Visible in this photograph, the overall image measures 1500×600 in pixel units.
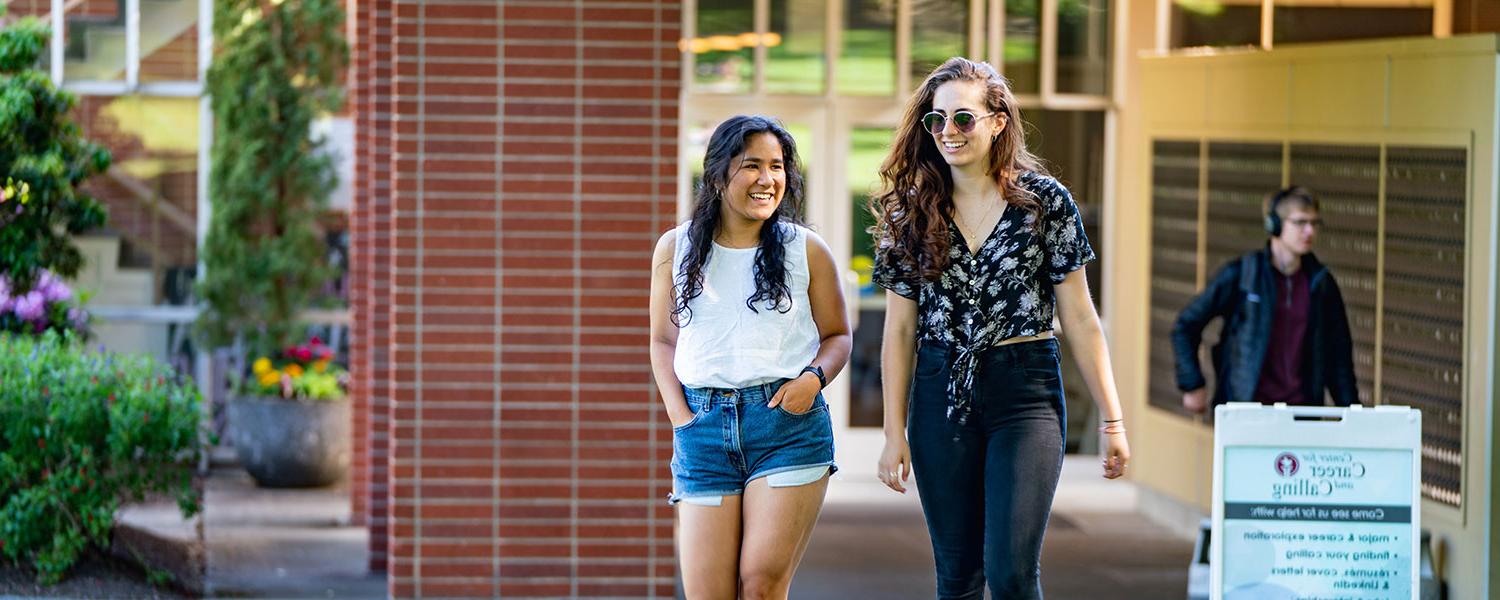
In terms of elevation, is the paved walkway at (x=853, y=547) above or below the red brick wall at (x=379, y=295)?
below

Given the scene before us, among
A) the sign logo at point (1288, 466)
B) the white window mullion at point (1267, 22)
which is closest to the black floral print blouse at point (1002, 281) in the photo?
the sign logo at point (1288, 466)

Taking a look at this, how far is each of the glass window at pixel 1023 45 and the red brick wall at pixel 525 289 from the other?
5115 mm

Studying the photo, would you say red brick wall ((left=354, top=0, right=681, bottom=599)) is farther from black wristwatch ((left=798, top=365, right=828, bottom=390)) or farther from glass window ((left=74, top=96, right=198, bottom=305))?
glass window ((left=74, top=96, right=198, bottom=305))

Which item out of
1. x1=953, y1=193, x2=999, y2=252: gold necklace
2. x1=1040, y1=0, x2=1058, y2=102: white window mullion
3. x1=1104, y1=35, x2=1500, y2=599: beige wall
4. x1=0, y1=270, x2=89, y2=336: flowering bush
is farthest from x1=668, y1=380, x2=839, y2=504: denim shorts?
x1=1040, y1=0, x2=1058, y2=102: white window mullion

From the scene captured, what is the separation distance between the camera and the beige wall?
301 inches

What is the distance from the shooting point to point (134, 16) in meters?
13.2

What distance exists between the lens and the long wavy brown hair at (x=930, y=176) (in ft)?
16.8

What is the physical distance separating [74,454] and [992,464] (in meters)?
4.44

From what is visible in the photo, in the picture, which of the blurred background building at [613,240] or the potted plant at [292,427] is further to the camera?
the potted plant at [292,427]

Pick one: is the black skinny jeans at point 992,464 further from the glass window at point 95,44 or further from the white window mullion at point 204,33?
the glass window at point 95,44

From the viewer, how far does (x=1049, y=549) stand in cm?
998

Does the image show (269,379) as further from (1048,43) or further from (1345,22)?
(1345,22)

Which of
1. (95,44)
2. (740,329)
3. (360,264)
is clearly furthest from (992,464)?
(95,44)

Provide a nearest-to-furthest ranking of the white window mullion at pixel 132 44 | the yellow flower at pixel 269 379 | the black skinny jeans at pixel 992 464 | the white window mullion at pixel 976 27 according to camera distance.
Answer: the black skinny jeans at pixel 992 464 → the yellow flower at pixel 269 379 → the white window mullion at pixel 976 27 → the white window mullion at pixel 132 44
